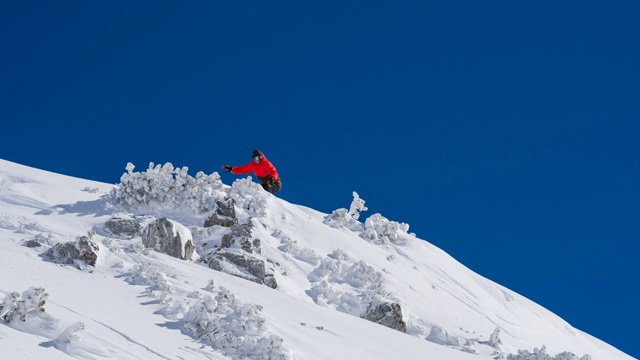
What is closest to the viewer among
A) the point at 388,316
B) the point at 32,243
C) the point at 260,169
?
the point at 32,243

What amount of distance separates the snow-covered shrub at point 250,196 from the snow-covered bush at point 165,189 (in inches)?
28.0

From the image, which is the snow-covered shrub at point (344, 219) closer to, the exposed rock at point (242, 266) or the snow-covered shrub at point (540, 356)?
the exposed rock at point (242, 266)

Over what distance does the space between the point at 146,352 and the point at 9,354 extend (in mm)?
1691

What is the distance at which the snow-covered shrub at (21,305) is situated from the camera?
22.6ft

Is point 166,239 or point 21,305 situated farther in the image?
point 166,239

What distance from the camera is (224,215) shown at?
54.2ft

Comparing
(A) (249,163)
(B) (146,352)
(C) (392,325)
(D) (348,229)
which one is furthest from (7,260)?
(D) (348,229)

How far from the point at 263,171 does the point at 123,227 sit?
536 cm

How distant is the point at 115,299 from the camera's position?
30.9 feet

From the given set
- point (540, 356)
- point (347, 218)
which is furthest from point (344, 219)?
point (540, 356)

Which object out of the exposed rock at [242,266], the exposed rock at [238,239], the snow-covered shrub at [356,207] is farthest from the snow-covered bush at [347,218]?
the exposed rock at [242,266]

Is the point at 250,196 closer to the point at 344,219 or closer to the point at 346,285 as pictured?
the point at 344,219

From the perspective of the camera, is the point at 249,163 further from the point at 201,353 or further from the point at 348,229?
the point at 201,353

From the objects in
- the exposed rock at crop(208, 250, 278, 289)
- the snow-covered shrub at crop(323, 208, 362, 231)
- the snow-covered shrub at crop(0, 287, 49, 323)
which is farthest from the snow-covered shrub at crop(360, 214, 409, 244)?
the snow-covered shrub at crop(0, 287, 49, 323)
